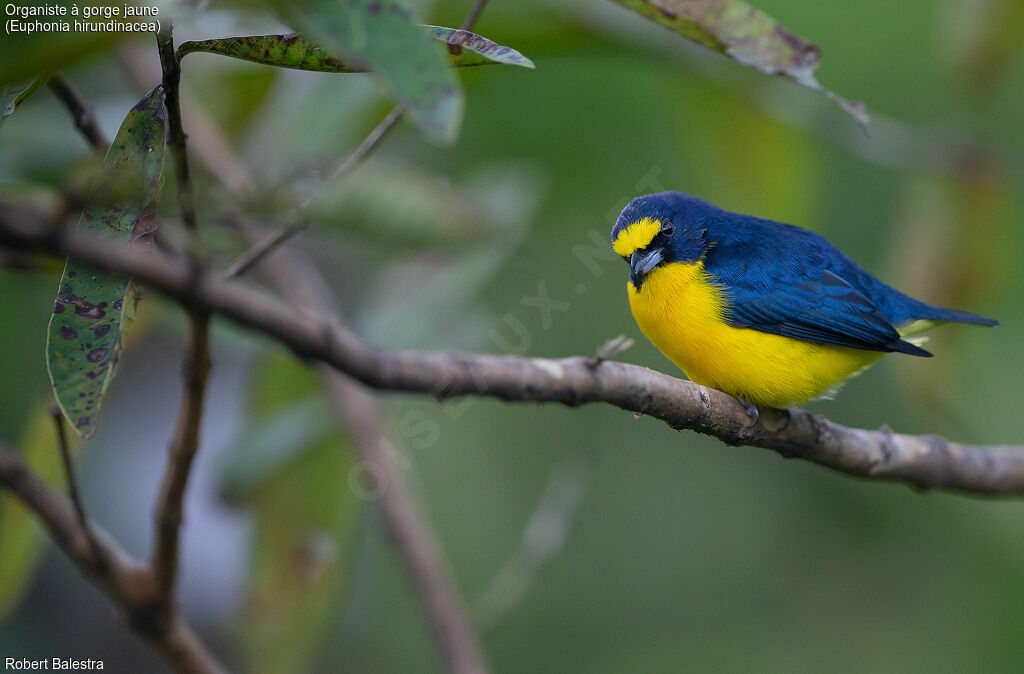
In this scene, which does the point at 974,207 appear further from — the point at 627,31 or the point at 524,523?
the point at 524,523

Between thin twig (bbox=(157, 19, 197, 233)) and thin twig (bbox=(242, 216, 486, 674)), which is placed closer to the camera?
thin twig (bbox=(157, 19, 197, 233))

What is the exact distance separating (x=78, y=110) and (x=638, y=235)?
5.61ft

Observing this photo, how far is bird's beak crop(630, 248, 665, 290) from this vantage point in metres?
2.97

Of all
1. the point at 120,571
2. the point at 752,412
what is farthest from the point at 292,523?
the point at 752,412

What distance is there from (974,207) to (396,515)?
83.1 inches

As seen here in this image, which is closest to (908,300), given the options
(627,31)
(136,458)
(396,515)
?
(627,31)

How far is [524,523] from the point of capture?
533cm

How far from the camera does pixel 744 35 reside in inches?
70.2

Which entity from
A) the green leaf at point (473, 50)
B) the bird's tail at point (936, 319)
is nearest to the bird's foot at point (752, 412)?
the bird's tail at point (936, 319)

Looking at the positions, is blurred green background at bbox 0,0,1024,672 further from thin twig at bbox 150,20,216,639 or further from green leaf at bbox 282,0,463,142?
green leaf at bbox 282,0,463,142

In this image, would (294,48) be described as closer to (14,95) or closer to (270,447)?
(14,95)

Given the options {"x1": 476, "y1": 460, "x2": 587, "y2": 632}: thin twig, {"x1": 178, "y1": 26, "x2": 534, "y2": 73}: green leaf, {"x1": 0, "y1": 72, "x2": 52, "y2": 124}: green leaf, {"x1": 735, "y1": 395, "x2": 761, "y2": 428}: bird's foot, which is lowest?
{"x1": 476, "y1": 460, "x2": 587, "y2": 632}: thin twig

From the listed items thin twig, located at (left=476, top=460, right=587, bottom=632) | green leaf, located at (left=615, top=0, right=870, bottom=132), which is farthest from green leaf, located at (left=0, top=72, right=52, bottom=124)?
thin twig, located at (left=476, top=460, right=587, bottom=632)

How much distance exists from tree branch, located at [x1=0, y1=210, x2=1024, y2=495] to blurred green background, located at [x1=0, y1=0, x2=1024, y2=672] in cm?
14
